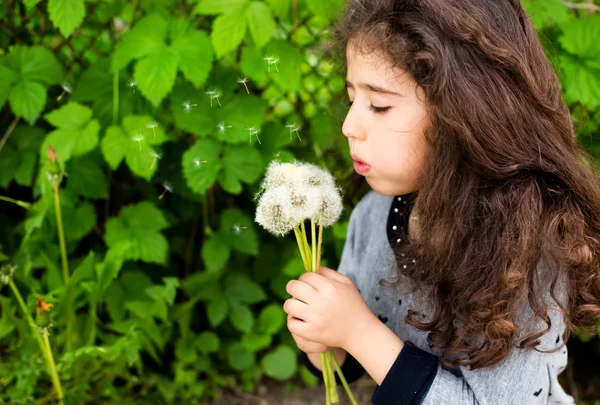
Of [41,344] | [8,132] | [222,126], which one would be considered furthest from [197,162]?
[8,132]

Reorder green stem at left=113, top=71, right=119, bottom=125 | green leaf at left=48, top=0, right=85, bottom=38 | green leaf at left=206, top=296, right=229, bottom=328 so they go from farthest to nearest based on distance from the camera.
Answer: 1. green leaf at left=206, top=296, right=229, bottom=328
2. green stem at left=113, top=71, right=119, bottom=125
3. green leaf at left=48, top=0, right=85, bottom=38

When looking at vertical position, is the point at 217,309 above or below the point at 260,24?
below

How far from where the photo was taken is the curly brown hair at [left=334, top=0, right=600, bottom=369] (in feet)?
3.41

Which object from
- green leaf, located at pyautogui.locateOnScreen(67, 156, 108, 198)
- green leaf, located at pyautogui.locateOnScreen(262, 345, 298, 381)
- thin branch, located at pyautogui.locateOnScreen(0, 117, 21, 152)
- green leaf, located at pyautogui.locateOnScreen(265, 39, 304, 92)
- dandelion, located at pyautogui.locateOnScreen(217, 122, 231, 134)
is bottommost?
green leaf, located at pyautogui.locateOnScreen(262, 345, 298, 381)

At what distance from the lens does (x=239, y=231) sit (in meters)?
1.81

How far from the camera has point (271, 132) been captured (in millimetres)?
1661

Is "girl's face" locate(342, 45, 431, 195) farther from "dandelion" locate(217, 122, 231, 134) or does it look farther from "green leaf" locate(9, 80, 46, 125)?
"green leaf" locate(9, 80, 46, 125)

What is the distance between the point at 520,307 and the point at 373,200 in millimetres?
467

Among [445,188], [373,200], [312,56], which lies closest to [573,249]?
→ [445,188]

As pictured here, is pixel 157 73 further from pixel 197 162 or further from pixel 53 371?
pixel 53 371

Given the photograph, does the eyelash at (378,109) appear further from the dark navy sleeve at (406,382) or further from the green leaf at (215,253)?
the green leaf at (215,253)

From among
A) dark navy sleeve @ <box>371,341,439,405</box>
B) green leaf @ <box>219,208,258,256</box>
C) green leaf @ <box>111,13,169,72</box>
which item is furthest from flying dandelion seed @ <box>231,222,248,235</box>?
dark navy sleeve @ <box>371,341,439,405</box>

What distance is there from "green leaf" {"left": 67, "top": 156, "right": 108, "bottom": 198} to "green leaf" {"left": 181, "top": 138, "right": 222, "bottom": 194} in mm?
355

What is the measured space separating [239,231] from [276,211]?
0.79m
